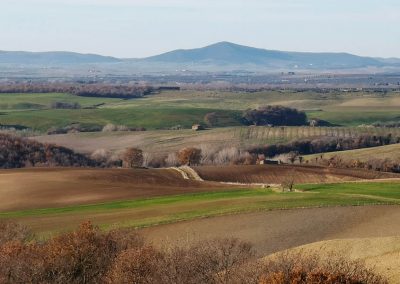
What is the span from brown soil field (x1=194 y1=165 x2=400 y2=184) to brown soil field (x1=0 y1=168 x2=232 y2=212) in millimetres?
4862

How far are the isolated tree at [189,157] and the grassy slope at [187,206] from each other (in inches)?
1647

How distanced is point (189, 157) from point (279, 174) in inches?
1126

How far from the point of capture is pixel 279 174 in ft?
260

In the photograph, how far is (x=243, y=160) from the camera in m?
105

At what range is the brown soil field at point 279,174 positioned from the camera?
255ft

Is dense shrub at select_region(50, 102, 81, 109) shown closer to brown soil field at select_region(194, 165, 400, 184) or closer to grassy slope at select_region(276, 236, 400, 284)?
brown soil field at select_region(194, 165, 400, 184)

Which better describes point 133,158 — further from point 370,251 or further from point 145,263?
point 145,263

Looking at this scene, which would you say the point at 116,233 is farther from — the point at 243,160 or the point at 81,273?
the point at 243,160

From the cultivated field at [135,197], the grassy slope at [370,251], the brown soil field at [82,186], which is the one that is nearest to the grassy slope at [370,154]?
the cultivated field at [135,197]

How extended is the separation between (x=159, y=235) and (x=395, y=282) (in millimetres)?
20529

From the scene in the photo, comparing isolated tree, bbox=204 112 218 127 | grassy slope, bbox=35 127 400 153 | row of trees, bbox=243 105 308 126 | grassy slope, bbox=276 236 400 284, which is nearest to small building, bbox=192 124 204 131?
grassy slope, bbox=35 127 400 153

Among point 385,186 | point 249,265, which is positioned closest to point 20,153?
point 385,186

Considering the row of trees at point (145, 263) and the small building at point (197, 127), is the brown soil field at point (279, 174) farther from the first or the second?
the small building at point (197, 127)

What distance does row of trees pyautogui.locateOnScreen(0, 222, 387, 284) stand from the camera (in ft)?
82.8
